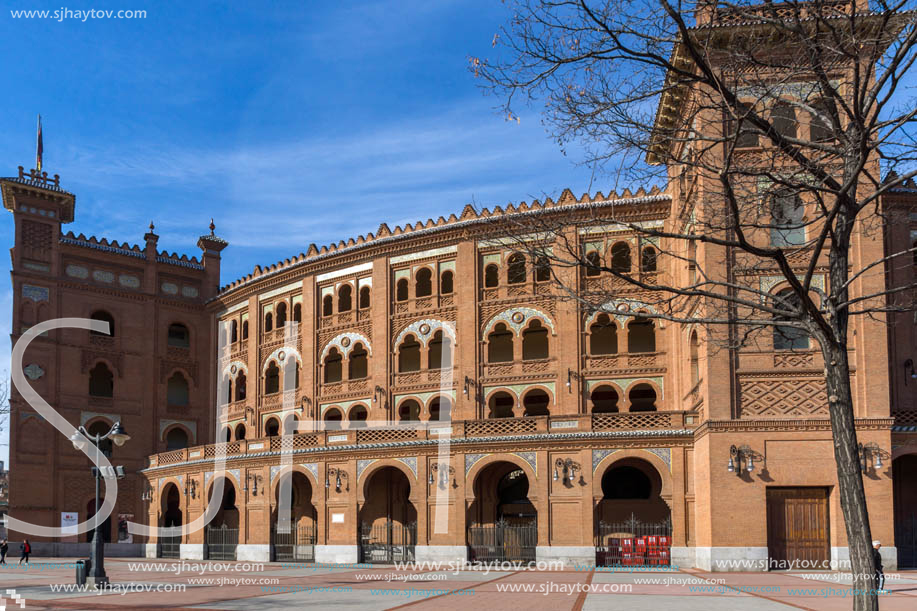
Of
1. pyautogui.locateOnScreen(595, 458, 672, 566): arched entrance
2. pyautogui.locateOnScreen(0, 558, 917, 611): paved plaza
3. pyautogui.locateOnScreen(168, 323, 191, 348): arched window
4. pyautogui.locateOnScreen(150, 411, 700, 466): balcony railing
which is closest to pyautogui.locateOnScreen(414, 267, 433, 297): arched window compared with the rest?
pyautogui.locateOnScreen(150, 411, 700, 466): balcony railing

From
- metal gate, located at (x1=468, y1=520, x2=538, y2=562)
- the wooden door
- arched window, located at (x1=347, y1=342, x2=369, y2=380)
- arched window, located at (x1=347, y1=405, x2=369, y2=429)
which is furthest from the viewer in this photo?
arched window, located at (x1=347, y1=342, x2=369, y2=380)

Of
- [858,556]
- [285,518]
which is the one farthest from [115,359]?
[858,556]

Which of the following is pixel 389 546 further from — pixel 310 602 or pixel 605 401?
pixel 310 602

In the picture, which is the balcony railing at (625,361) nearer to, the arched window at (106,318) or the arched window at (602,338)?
the arched window at (602,338)

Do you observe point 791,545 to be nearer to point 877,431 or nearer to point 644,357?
point 877,431

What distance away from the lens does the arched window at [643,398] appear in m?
35.8

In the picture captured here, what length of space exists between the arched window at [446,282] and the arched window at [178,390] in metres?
18.3

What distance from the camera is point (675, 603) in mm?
17547

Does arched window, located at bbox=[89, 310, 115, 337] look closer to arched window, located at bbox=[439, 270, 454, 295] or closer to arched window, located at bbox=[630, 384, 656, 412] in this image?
arched window, located at bbox=[439, 270, 454, 295]

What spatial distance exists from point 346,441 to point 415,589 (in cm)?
1387

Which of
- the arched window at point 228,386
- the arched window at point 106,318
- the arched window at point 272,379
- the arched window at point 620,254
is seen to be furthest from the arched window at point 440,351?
the arched window at point 106,318

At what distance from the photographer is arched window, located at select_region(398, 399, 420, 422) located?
3897cm

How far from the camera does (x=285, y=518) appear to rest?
36.8 m

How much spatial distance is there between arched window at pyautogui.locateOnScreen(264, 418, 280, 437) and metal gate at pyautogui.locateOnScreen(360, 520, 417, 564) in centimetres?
958
